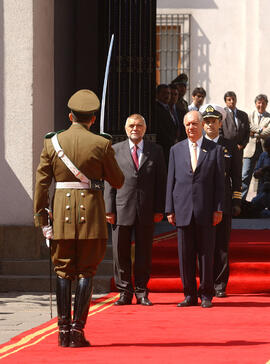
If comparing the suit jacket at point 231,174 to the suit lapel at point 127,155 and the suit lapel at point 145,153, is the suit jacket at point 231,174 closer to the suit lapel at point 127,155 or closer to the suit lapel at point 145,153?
the suit lapel at point 145,153

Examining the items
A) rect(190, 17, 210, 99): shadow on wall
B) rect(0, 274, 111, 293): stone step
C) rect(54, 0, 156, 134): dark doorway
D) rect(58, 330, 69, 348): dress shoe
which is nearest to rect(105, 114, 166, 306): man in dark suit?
rect(0, 274, 111, 293): stone step

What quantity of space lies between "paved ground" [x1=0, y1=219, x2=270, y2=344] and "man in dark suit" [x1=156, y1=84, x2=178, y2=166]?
422cm

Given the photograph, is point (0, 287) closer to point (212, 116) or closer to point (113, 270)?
point (113, 270)

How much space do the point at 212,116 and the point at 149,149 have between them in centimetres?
71

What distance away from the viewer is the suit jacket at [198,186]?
927 cm

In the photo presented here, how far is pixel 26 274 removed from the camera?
10.6 metres

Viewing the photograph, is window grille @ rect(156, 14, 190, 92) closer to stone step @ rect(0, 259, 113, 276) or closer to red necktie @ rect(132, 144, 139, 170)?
stone step @ rect(0, 259, 113, 276)

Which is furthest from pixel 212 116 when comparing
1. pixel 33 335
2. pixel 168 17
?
pixel 168 17

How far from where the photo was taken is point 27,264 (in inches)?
418

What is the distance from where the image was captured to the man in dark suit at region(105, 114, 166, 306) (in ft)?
30.9

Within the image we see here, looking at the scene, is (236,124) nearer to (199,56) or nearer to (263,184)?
(263,184)

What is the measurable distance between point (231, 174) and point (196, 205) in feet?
2.70

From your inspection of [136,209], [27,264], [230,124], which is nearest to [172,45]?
[230,124]

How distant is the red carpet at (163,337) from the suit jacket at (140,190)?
0.84 metres
